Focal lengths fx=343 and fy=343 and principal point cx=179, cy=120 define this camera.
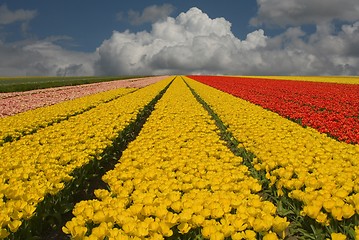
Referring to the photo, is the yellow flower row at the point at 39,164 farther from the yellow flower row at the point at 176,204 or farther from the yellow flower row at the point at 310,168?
the yellow flower row at the point at 310,168

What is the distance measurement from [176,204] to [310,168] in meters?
2.65

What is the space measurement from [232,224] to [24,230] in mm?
2590

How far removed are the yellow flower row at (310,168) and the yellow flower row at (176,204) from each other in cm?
54

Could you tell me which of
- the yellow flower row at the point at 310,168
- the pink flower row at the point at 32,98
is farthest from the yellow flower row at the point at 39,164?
the pink flower row at the point at 32,98

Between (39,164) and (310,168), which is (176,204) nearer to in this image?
(310,168)

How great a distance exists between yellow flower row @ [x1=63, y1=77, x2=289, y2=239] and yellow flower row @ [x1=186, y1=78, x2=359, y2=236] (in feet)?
1.78

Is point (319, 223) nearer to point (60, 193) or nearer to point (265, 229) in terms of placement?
point (265, 229)

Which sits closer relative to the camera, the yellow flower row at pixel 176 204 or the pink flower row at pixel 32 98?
the yellow flower row at pixel 176 204

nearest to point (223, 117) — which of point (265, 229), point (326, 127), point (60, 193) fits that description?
point (326, 127)

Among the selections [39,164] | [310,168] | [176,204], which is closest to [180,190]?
[176,204]

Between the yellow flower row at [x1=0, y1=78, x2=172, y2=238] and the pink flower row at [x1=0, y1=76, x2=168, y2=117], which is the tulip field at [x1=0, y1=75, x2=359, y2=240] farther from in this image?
the pink flower row at [x1=0, y1=76, x2=168, y2=117]

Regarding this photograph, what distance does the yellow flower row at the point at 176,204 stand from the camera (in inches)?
136

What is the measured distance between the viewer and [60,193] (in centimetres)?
523

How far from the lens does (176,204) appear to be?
3.92 m
